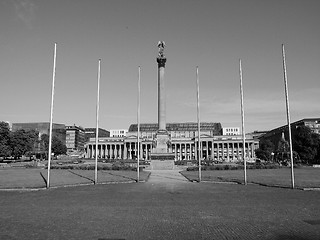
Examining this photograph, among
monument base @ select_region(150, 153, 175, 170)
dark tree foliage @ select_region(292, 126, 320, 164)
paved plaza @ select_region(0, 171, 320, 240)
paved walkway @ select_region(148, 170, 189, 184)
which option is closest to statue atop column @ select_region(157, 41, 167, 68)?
monument base @ select_region(150, 153, 175, 170)

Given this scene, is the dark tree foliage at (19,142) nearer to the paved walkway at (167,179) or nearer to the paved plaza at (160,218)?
the paved walkway at (167,179)

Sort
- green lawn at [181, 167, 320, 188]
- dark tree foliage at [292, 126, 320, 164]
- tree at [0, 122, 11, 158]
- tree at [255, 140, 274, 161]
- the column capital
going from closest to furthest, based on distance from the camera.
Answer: green lawn at [181, 167, 320, 188], the column capital, tree at [0, 122, 11, 158], dark tree foliage at [292, 126, 320, 164], tree at [255, 140, 274, 161]

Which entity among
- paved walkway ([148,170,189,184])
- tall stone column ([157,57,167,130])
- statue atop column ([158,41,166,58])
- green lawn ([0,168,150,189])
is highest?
statue atop column ([158,41,166,58])

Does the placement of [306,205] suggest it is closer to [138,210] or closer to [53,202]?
[138,210]

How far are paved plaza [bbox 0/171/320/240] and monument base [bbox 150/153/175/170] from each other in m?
44.0

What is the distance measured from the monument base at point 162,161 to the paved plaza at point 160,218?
44.0 meters

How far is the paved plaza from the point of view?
1202 cm

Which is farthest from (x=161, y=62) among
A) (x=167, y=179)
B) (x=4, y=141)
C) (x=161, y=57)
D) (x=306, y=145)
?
(x=306, y=145)

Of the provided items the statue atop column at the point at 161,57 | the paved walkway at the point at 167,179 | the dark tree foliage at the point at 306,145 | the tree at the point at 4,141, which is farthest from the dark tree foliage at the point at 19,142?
the dark tree foliage at the point at 306,145

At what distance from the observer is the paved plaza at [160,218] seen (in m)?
12.0

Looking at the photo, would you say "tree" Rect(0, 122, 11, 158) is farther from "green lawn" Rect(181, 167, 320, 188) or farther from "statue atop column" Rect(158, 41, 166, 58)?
"green lawn" Rect(181, 167, 320, 188)

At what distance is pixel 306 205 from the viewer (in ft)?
62.7

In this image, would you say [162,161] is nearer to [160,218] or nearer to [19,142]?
[160,218]

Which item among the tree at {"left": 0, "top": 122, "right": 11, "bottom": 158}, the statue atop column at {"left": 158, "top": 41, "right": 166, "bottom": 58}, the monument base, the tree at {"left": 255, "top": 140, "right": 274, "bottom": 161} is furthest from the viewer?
the tree at {"left": 255, "top": 140, "right": 274, "bottom": 161}
